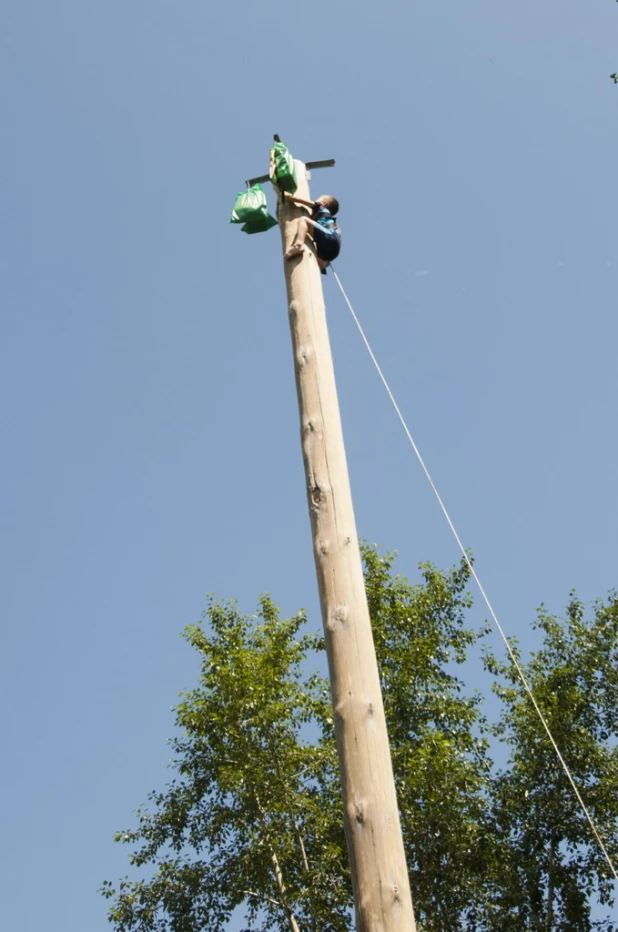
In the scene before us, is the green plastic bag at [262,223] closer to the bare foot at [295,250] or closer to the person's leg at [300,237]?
the person's leg at [300,237]

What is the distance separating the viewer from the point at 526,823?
35.5 feet

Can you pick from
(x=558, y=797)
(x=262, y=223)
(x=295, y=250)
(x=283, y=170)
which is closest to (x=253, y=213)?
(x=262, y=223)

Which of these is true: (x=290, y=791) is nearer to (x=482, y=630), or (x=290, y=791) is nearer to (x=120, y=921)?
(x=120, y=921)

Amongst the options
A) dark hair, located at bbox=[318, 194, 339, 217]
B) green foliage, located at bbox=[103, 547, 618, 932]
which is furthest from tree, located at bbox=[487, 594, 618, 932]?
dark hair, located at bbox=[318, 194, 339, 217]

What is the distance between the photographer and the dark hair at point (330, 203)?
516cm

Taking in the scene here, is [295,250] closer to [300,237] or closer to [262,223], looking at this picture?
[300,237]

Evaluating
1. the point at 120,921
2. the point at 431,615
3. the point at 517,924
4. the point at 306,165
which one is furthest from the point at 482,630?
the point at 306,165

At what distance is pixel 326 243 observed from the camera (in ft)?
16.3

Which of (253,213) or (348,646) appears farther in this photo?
(253,213)

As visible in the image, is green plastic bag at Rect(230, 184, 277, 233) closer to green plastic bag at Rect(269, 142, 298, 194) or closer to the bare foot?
green plastic bag at Rect(269, 142, 298, 194)

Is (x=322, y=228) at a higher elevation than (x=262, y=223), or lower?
lower

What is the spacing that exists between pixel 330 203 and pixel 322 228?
1.25ft

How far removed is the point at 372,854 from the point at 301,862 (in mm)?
8098

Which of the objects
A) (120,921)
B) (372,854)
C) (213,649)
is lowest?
(372,854)
